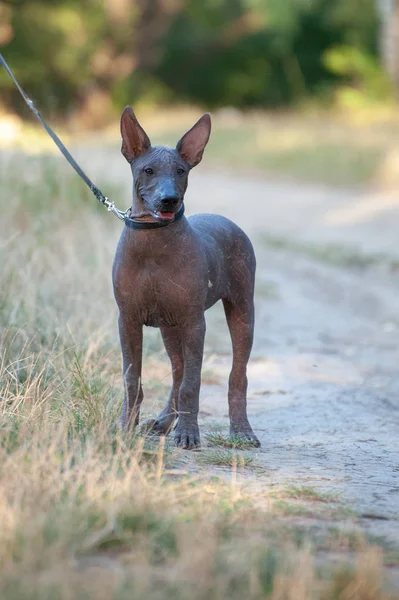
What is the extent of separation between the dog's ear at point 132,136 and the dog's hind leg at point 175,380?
2.96 ft

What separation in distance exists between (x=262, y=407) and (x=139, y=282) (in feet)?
5.92

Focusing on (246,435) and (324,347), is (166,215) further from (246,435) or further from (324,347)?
(324,347)

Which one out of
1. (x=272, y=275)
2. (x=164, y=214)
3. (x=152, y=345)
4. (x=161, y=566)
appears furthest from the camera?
(x=272, y=275)

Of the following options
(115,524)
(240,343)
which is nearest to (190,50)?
(240,343)

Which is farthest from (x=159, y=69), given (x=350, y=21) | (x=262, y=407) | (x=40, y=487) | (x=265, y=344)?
(x=40, y=487)

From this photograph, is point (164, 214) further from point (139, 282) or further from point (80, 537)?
point (80, 537)

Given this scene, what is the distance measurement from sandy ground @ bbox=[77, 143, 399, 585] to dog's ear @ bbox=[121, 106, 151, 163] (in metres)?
1.44

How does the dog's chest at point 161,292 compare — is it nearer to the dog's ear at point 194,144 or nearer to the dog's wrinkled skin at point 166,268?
the dog's wrinkled skin at point 166,268

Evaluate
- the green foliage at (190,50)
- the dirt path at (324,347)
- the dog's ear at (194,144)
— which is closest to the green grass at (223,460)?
the dirt path at (324,347)

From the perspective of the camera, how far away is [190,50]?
34688 mm

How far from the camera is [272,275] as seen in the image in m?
11.1

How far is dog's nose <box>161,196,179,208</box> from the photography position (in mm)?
4418

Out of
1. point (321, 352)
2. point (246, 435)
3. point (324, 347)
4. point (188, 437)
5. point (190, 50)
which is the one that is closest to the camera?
point (188, 437)

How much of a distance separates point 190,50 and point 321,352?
27885 mm
